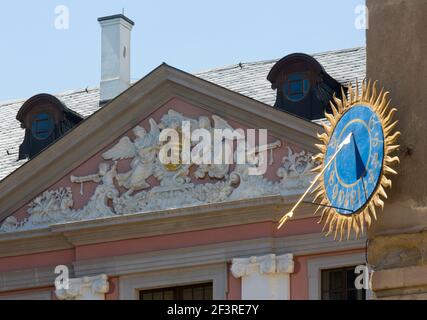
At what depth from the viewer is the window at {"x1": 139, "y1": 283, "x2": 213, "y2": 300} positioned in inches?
1519

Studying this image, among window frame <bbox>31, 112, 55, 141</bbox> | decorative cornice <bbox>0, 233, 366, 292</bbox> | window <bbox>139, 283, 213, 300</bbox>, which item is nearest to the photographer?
decorative cornice <bbox>0, 233, 366, 292</bbox>

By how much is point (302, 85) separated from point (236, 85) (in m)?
2.62

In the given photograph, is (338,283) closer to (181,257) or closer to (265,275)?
(265,275)

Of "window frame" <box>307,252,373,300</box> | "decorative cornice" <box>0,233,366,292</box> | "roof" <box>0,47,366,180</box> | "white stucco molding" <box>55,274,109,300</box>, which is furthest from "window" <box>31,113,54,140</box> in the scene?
"window frame" <box>307,252,373,300</box>

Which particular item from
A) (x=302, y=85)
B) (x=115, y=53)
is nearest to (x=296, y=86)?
(x=302, y=85)

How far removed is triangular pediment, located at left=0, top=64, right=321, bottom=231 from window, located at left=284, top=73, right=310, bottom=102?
96 centimetres

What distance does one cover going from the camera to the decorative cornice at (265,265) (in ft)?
124

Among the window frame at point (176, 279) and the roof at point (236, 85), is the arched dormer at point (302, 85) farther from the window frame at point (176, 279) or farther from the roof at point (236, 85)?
the window frame at point (176, 279)

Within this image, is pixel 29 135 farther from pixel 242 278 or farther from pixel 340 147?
pixel 340 147

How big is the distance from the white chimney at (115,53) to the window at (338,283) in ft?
25.2

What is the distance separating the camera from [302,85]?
39.2m

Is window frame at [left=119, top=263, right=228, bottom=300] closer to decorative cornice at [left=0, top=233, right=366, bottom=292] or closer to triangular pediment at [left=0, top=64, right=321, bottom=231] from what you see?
decorative cornice at [left=0, top=233, right=366, bottom=292]

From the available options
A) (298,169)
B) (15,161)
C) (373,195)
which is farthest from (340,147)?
(15,161)
